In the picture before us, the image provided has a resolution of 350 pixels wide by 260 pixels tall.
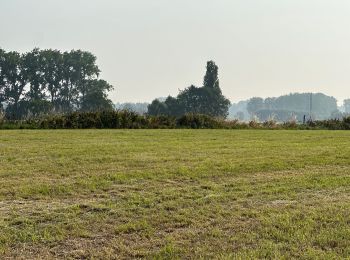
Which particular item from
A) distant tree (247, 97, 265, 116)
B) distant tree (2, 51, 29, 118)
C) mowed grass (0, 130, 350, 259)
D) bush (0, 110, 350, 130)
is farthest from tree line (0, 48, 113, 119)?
distant tree (247, 97, 265, 116)

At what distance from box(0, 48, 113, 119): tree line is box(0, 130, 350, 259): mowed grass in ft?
168

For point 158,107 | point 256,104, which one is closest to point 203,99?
point 158,107

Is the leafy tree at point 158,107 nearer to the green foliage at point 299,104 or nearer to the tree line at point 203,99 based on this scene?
the tree line at point 203,99

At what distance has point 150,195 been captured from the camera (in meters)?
4.72

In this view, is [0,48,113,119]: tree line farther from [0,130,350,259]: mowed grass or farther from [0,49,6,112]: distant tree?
[0,130,350,259]: mowed grass

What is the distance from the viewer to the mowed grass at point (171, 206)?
3238 mm

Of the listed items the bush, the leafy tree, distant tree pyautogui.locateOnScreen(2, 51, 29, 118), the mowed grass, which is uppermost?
distant tree pyautogui.locateOnScreen(2, 51, 29, 118)

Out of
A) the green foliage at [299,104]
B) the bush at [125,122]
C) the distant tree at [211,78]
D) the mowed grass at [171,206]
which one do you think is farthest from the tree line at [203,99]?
the green foliage at [299,104]

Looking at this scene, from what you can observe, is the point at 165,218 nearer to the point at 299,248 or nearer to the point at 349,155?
the point at 299,248

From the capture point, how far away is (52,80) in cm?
6788

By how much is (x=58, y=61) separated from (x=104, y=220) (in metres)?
69.2

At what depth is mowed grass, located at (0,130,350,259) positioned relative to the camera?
10.6 feet

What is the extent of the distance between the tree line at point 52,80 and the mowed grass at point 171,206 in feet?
168

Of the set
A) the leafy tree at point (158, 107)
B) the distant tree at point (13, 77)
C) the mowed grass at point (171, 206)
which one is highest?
the distant tree at point (13, 77)
